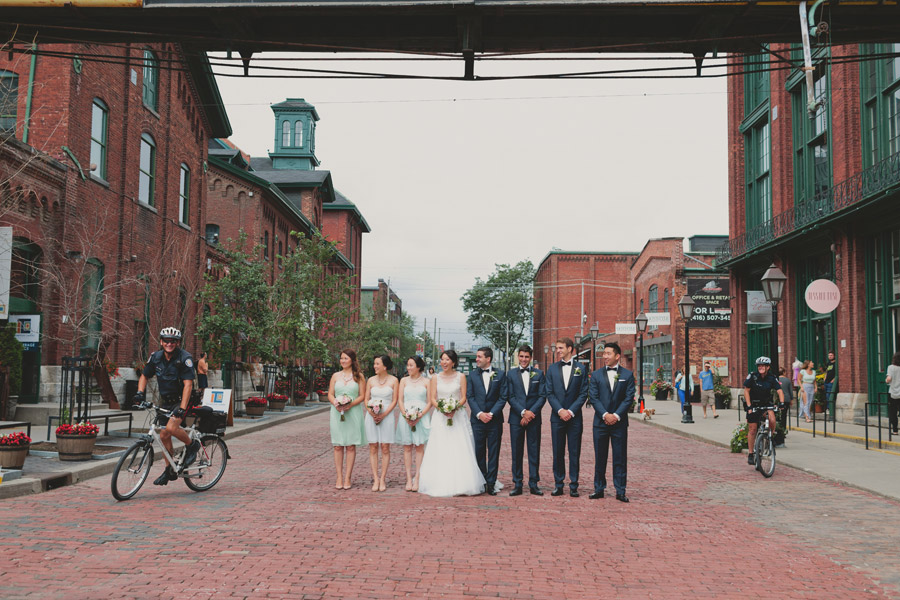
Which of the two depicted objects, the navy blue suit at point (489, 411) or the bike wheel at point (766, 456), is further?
the bike wheel at point (766, 456)

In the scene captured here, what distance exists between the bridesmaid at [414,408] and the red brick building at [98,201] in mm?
9435


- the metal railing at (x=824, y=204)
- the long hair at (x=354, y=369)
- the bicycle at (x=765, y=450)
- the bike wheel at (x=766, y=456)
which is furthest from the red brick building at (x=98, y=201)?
the metal railing at (x=824, y=204)

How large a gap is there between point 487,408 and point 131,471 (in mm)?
4401

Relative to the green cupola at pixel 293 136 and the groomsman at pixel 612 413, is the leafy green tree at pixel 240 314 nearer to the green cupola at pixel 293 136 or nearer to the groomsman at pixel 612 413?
the groomsman at pixel 612 413

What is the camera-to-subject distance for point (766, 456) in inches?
499

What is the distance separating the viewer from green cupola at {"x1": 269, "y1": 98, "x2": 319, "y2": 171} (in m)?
62.0

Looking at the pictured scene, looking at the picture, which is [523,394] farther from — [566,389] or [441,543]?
[441,543]

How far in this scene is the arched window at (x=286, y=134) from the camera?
6231 cm

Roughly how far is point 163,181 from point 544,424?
15.8 m

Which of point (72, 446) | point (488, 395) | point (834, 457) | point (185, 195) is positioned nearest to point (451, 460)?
point (488, 395)

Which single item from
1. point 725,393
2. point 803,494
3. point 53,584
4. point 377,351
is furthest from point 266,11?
point 377,351

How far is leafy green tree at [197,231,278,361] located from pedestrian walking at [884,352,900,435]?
16.9 metres

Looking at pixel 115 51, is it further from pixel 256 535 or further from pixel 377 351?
pixel 377 351

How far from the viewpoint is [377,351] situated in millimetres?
56438
